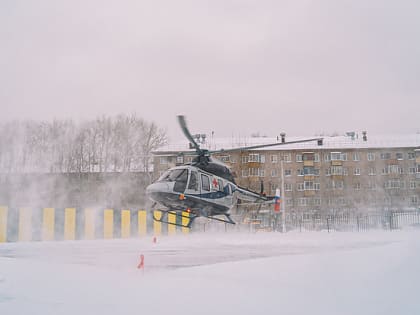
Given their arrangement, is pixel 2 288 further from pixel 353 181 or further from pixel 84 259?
pixel 353 181

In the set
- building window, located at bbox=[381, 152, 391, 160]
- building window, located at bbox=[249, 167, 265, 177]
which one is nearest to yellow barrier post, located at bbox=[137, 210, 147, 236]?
building window, located at bbox=[249, 167, 265, 177]

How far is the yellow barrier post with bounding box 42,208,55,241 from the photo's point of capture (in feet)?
62.2

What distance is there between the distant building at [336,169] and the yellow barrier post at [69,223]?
643 centimetres

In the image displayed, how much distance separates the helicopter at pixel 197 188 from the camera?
10.1 meters

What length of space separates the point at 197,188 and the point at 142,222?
39.6 ft

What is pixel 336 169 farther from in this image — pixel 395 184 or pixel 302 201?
pixel 302 201

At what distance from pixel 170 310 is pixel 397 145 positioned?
56.0 ft

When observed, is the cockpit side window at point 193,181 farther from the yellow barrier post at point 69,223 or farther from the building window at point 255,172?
the building window at point 255,172

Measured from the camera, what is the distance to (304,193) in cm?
3953

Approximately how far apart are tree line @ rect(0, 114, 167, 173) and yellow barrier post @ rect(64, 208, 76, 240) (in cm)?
352

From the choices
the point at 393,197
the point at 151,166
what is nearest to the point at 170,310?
the point at 151,166

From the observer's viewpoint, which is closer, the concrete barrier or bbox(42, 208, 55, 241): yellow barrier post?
bbox(42, 208, 55, 241): yellow barrier post

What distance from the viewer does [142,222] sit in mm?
21750

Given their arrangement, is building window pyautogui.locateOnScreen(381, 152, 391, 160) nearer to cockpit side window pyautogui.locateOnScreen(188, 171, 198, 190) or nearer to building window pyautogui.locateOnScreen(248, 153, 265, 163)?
building window pyautogui.locateOnScreen(248, 153, 265, 163)
